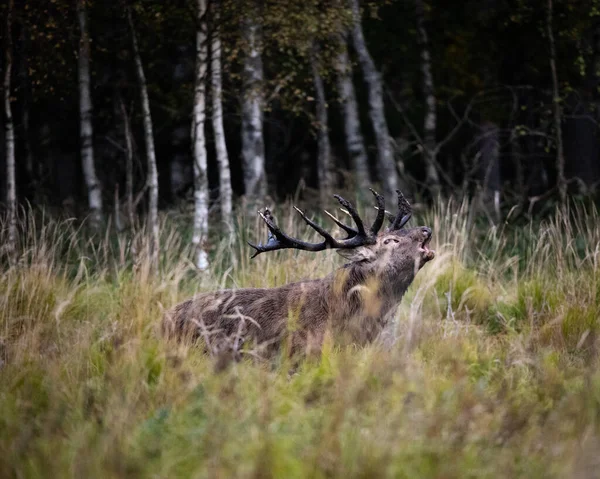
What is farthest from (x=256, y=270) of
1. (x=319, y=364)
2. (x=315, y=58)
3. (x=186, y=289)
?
(x=315, y=58)

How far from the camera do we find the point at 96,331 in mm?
7027

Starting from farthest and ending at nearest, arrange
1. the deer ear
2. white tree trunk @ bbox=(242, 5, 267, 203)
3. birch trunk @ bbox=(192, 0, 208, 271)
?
1. white tree trunk @ bbox=(242, 5, 267, 203)
2. birch trunk @ bbox=(192, 0, 208, 271)
3. the deer ear

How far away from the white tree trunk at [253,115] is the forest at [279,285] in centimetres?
5

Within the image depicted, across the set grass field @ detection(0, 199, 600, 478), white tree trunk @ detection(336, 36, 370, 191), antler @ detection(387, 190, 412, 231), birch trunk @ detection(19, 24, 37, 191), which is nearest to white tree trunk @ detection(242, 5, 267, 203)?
white tree trunk @ detection(336, 36, 370, 191)

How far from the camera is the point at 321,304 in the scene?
693 cm

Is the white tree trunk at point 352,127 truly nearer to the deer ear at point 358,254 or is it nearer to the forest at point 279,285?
the forest at point 279,285

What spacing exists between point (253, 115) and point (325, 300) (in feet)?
25.5

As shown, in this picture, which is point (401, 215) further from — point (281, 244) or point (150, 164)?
point (150, 164)

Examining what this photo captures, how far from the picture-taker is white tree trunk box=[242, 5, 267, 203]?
1330 cm

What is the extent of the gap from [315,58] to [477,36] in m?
5.37

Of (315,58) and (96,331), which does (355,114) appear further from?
(96,331)

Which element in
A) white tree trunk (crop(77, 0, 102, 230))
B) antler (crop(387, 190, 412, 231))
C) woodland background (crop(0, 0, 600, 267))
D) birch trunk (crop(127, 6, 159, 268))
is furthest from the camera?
white tree trunk (crop(77, 0, 102, 230))

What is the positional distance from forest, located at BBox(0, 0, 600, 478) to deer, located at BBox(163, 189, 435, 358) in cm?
23

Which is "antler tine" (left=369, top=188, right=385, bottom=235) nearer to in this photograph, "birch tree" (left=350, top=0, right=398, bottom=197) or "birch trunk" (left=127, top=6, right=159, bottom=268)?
"birch trunk" (left=127, top=6, right=159, bottom=268)
